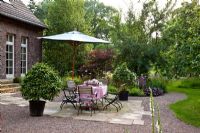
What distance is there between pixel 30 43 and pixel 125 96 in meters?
8.73

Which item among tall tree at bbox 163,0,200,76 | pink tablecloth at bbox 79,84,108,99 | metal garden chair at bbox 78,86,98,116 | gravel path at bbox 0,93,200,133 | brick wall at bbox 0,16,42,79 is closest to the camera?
gravel path at bbox 0,93,200,133

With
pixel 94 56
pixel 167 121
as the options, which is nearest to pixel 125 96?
pixel 167 121

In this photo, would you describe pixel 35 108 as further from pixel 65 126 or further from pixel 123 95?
pixel 123 95

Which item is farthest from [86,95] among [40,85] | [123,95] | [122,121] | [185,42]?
[185,42]

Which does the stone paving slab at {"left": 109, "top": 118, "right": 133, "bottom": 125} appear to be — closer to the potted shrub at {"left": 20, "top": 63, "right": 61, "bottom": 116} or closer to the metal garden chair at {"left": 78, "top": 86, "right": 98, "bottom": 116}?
the metal garden chair at {"left": 78, "top": 86, "right": 98, "bottom": 116}

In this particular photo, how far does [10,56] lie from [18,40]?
111cm

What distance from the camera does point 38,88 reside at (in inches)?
357

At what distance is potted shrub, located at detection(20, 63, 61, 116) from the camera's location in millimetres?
9070

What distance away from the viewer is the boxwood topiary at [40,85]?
9.06m

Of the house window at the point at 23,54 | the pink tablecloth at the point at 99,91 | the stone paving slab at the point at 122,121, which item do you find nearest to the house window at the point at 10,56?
the house window at the point at 23,54

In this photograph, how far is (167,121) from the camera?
9227 mm

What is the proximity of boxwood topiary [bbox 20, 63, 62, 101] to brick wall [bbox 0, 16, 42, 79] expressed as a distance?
600 cm

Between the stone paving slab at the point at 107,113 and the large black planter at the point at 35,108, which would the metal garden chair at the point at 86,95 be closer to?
the stone paving slab at the point at 107,113

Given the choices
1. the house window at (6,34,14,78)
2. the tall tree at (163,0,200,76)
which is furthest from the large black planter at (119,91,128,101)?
the house window at (6,34,14,78)
